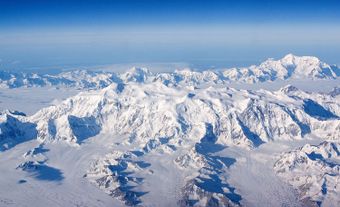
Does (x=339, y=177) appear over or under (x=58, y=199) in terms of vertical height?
over

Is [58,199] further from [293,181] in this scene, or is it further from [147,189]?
[293,181]

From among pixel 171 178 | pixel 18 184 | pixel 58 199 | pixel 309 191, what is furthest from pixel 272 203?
pixel 18 184

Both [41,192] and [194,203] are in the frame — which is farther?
Result: [41,192]

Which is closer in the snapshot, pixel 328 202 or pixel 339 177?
pixel 328 202

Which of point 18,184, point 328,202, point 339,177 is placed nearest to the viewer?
point 328,202

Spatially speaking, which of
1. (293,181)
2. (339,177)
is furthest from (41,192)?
(339,177)

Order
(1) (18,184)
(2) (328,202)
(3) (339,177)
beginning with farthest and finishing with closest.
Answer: (1) (18,184) < (3) (339,177) < (2) (328,202)

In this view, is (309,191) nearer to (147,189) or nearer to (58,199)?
(147,189)

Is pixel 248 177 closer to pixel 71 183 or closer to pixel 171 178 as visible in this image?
pixel 171 178

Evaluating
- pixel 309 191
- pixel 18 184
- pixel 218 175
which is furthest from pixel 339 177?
pixel 18 184
